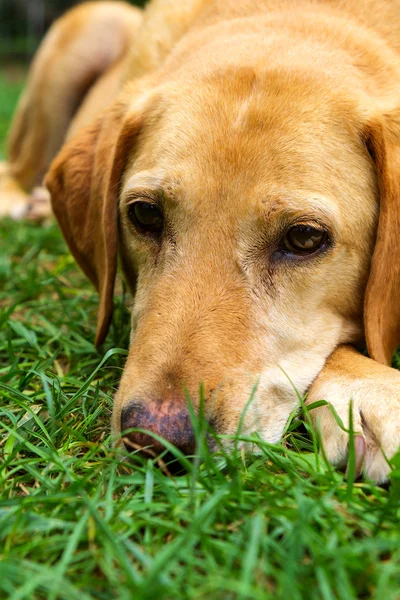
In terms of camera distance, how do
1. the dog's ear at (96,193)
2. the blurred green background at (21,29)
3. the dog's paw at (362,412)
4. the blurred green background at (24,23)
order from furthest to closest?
the blurred green background at (24,23), the blurred green background at (21,29), the dog's ear at (96,193), the dog's paw at (362,412)

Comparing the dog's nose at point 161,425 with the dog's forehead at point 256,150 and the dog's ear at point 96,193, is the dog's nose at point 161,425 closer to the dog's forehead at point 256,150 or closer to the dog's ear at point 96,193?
the dog's forehead at point 256,150

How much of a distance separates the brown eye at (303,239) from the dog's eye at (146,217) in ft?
1.81

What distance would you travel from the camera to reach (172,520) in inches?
83.7

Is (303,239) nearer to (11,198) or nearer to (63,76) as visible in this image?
(11,198)

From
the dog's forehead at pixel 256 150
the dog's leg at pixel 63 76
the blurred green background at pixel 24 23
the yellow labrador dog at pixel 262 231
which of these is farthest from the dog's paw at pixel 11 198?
the blurred green background at pixel 24 23

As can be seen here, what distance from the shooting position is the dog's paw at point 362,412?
2.41 metres

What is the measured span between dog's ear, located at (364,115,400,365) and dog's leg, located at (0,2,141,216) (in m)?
4.40

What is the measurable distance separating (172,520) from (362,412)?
82cm

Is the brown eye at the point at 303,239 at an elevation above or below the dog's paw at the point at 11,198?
above

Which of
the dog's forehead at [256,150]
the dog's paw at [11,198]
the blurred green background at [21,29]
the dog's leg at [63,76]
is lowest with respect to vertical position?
the blurred green background at [21,29]

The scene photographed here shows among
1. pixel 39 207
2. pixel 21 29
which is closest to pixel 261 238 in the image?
pixel 39 207

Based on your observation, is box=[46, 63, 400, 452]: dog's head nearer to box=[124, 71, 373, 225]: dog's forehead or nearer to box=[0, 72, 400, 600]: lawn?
box=[124, 71, 373, 225]: dog's forehead

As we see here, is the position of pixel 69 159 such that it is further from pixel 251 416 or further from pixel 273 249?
pixel 251 416

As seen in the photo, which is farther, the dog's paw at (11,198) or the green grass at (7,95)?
the green grass at (7,95)
